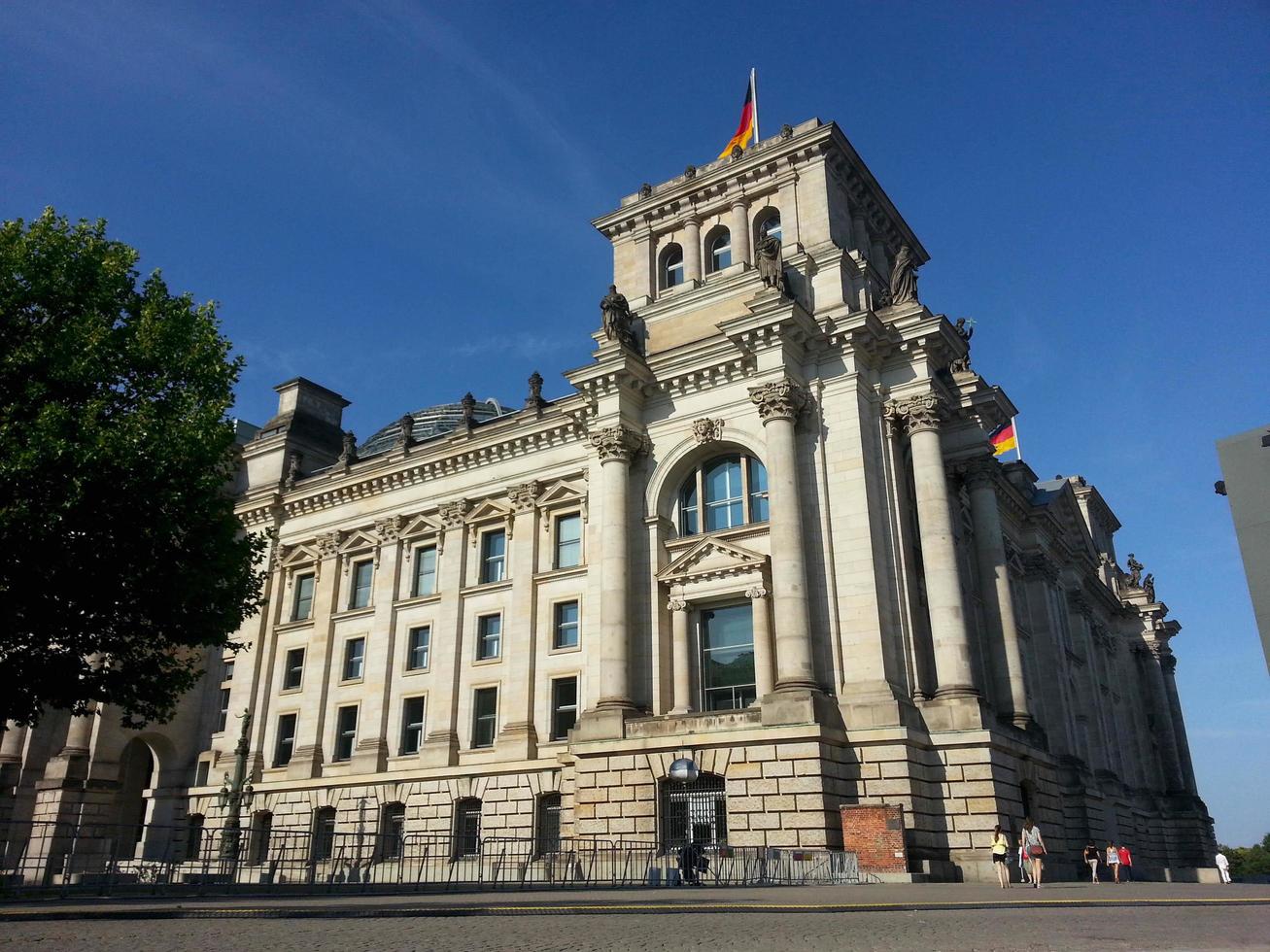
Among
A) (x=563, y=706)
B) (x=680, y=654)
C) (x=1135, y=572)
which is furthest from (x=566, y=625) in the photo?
(x=1135, y=572)

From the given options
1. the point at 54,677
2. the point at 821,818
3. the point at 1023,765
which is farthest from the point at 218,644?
the point at 1023,765

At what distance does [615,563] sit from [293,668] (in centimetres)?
2013

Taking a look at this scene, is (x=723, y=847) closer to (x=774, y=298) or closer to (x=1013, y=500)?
(x=774, y=298)

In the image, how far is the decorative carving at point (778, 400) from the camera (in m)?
31.3

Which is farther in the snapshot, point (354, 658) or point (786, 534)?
point (354, 658)

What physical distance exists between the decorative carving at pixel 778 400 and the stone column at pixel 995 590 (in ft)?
29.6

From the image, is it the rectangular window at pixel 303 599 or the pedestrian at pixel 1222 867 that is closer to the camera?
the pedestrian at pixel 1222 867

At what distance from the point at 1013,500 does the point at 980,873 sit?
79.3 ft

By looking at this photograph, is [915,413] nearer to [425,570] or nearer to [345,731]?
[425,570]

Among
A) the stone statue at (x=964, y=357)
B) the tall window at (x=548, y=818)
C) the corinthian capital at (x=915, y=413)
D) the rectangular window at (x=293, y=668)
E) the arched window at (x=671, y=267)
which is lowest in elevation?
the tall window at (x=548, y=818)

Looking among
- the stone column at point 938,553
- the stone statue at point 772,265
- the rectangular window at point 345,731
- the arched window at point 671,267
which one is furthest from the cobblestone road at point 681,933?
the arched window at point 671,267

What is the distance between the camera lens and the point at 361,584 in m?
44.4

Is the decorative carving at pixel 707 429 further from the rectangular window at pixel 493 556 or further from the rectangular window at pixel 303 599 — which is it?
the rectangular window at pixel 303 599

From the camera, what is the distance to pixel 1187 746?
66750 millimetres
